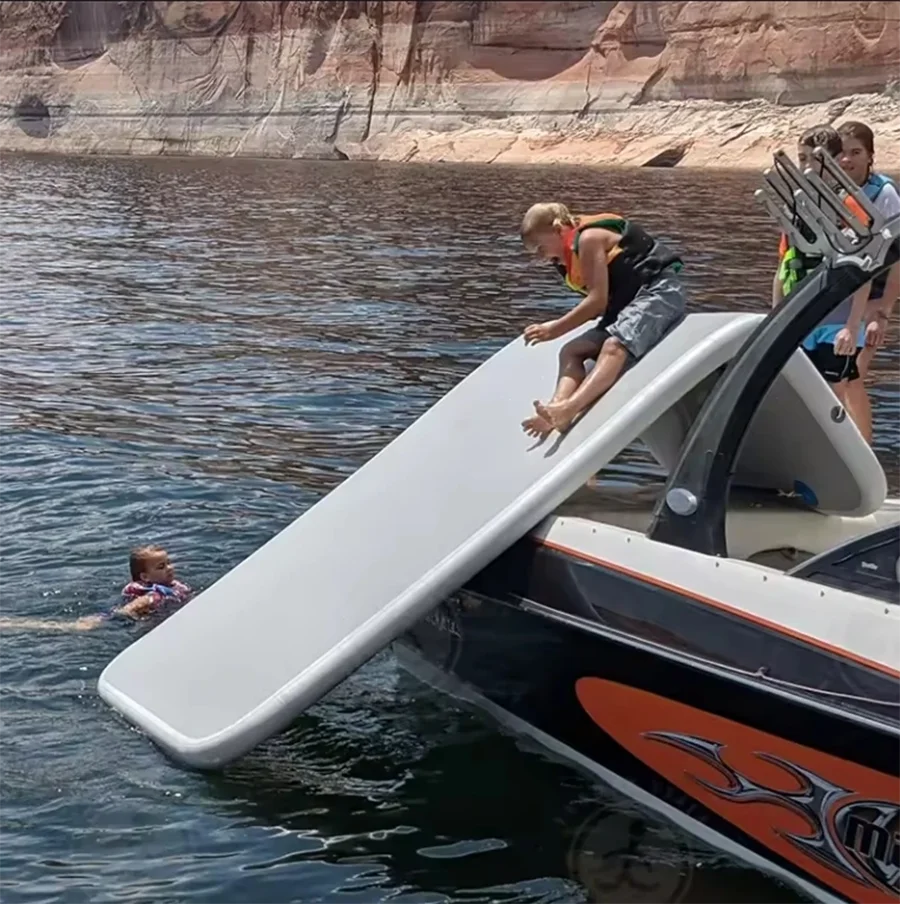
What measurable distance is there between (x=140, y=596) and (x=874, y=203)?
3854mm

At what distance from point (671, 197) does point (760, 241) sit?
35.7 feet

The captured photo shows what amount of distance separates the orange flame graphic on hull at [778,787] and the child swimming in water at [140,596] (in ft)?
9.73

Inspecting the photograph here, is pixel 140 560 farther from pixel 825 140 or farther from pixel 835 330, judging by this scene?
pixel 825 140

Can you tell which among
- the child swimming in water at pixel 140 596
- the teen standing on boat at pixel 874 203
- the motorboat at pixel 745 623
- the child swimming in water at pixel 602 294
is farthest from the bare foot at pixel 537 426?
the child swimming in water at pixel 140 596

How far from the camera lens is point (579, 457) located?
17.0 ft

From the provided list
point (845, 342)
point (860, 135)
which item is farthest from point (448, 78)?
point (845, 342)

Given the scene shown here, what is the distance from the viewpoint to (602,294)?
222 inches

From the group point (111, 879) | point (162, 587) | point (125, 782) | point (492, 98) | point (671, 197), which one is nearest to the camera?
point (111, 879)

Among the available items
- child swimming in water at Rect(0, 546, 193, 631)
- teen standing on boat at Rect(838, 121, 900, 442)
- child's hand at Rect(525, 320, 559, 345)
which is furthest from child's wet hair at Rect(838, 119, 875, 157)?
child swimming in water at Rect(0, 546, 193, 631)

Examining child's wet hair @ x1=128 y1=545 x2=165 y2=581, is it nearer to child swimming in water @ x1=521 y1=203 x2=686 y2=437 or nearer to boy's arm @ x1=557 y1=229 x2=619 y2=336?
child swimming in water @ x1=521 y1=203 x2=686 y2=437

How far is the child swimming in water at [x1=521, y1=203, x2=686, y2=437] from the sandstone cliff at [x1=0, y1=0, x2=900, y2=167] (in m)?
39.6

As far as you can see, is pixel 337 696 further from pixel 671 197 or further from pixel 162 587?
pixel 671 197

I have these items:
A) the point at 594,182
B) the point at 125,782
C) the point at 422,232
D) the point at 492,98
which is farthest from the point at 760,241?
the point at 492,98

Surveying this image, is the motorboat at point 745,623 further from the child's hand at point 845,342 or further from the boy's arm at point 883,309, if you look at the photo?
the boy's arm at point 883,309
